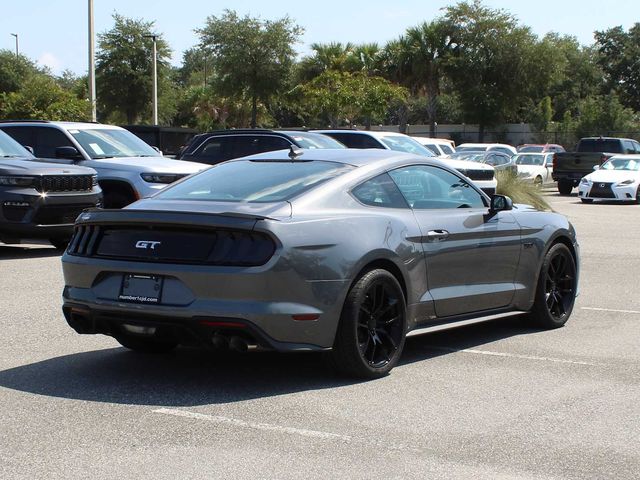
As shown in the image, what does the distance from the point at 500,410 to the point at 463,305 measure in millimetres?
1729

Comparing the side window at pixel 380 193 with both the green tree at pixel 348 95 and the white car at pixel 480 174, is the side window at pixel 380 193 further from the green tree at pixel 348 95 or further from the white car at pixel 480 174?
the green tree at pixel 348 95

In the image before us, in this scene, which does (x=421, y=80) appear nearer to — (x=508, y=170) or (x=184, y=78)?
(x=508, y=170)

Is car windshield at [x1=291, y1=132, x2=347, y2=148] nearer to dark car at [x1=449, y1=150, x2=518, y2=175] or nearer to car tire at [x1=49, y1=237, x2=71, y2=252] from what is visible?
car tire at [x1=49, y1=237, x2=71, y2=252]

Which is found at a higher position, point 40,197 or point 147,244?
point 147,244

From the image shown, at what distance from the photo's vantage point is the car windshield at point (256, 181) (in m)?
7.05

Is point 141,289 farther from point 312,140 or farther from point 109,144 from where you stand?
point 312,140

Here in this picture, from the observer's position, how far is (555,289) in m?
9.08

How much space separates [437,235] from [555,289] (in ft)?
6.47

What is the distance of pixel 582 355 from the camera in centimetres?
792

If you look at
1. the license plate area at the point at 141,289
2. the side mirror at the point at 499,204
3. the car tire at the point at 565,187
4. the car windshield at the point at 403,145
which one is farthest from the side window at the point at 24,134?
the car tire at the point at 565,187

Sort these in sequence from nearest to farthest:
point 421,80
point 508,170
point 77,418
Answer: point 77,418, point 508,170, point 421,80

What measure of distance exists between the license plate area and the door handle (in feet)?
6.65

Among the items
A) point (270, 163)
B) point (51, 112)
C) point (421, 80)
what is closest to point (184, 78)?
point (421, 80)

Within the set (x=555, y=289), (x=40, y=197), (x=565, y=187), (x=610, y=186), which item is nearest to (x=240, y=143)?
(x=40, y=197)
